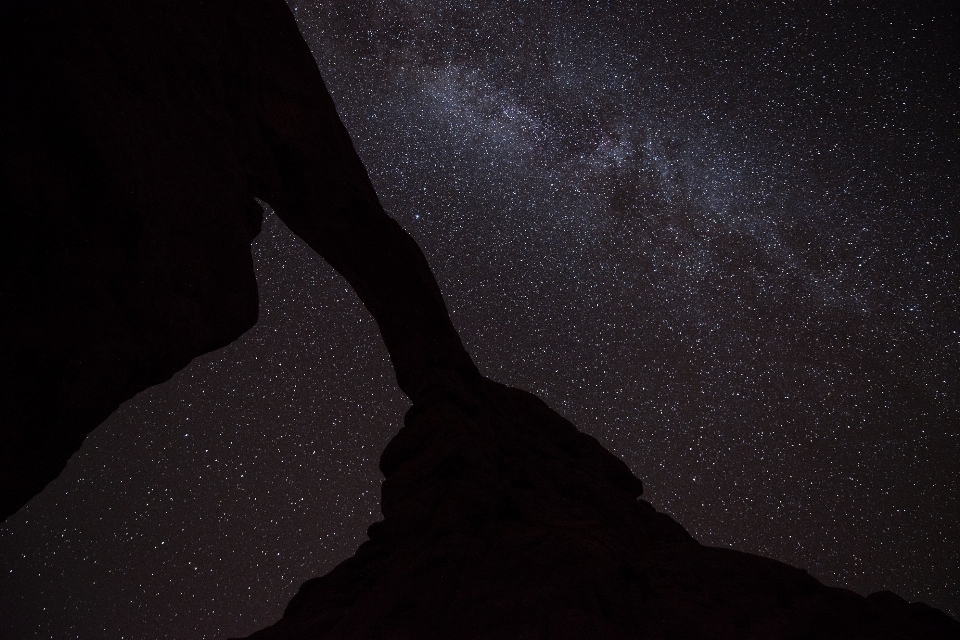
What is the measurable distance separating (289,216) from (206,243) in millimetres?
3490

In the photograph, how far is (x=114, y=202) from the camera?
5629 mm

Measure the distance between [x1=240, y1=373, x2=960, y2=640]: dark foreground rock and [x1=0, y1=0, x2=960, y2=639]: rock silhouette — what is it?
34 mm

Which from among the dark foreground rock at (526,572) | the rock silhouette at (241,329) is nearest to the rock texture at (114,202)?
the rock silhouette at (241,329)

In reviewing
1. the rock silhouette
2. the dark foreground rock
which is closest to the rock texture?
the rock silhouette

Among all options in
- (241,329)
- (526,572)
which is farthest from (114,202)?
(526,572)

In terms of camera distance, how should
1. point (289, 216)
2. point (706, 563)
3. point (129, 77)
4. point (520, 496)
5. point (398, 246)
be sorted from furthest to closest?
point (398, 246), point (289, 216), point (520, 496), point (706, 563), point (129, 77)

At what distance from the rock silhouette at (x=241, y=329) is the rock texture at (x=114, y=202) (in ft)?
0.07

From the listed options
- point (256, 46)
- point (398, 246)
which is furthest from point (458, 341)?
point (256, 46)

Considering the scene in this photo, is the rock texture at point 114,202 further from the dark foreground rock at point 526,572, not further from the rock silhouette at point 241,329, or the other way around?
the dark foreground rock at point 526,572

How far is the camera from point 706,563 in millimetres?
8289

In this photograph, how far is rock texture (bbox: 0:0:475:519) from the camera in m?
5.07

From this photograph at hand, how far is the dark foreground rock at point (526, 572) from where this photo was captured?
604cm

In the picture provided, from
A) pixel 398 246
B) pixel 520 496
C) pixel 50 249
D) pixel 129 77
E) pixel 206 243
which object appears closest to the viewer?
pixel 50 249

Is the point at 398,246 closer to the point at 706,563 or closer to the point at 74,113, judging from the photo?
the point at 74,113
